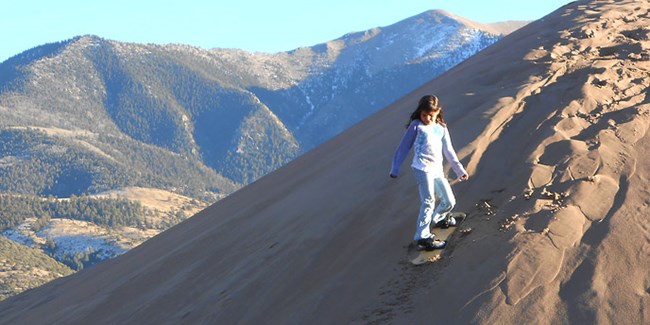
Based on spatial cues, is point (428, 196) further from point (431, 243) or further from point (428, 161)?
point (431, 243)

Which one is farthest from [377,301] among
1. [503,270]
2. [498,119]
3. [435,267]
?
[498,119]

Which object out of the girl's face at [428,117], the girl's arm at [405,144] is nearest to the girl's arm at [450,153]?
the girl's face at [428,117]

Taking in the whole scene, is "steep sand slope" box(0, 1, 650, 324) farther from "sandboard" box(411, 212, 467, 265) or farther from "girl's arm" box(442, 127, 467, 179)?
"girl's arm" box(442, 127, 467, 179)

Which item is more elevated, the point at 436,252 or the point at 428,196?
the point at 428,196

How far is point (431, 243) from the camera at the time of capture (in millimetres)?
8945

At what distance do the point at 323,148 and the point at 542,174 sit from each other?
11.0 m

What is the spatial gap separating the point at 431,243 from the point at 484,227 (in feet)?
1.73

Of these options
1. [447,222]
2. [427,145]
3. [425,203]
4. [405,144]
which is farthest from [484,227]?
[405,144]

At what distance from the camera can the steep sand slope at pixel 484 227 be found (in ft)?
25.6

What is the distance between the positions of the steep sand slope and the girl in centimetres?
38

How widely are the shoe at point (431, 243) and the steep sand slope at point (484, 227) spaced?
0.78ft

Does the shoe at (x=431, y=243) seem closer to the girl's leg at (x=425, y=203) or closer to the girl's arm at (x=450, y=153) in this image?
the girl's leg at (x=425, y=203)

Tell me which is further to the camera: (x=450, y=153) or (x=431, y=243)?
(x=450, y=153)

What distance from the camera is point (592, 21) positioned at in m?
16.9
